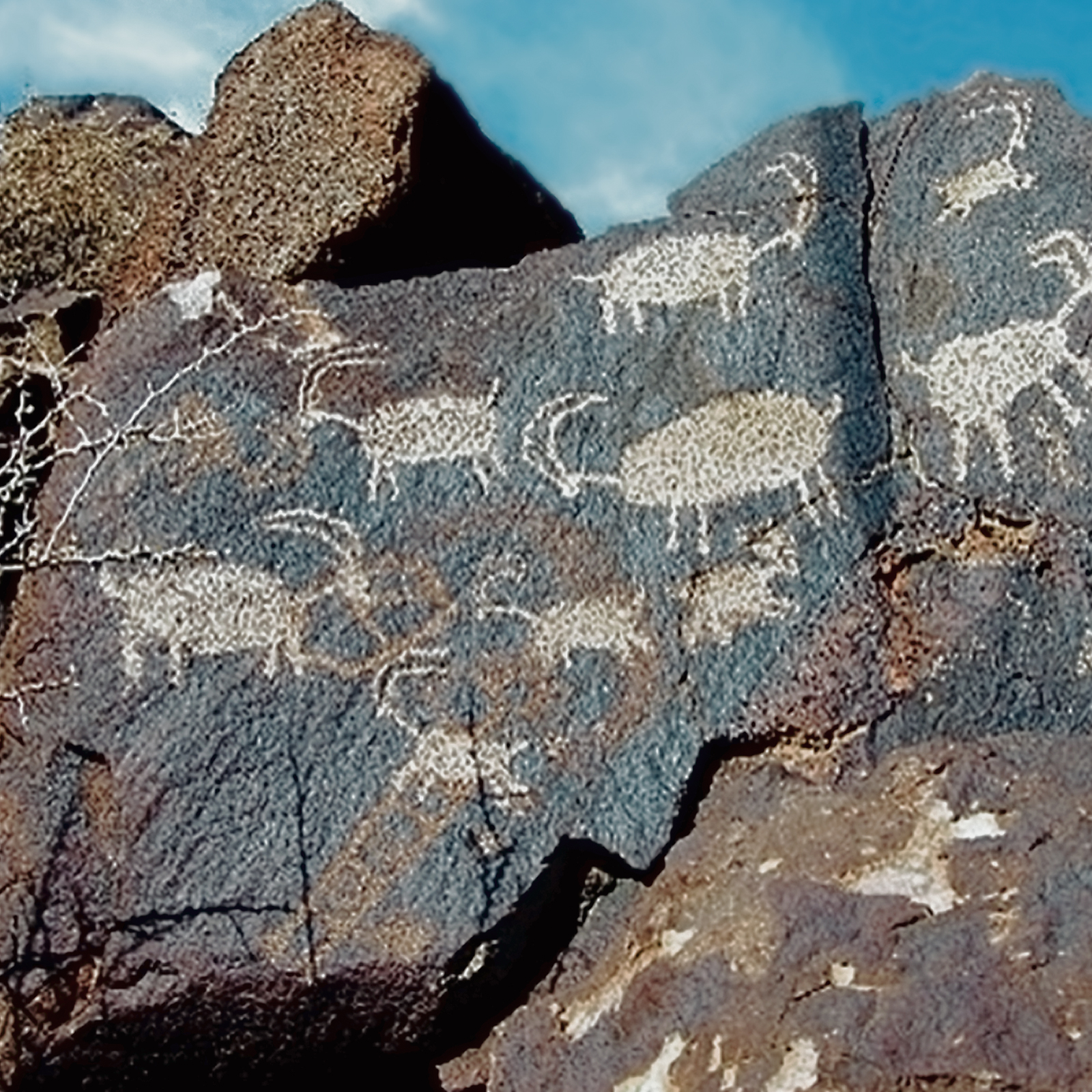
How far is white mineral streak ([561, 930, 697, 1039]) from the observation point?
9.75 ft

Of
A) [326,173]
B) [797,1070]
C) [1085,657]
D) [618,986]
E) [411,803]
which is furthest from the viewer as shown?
[326,173]

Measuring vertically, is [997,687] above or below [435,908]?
above

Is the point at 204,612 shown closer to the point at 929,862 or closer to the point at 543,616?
the point at 543,616

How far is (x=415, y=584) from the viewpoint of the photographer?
3.58 metres

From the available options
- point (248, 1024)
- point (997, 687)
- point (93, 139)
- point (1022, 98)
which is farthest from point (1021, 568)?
point (93, 139)

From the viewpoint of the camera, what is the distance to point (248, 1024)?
11.0 ft

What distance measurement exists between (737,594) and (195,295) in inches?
43.0

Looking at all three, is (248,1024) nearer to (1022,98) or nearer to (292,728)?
(292,728)

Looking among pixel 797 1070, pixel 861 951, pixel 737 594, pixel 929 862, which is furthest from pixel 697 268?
pixel 797 1070

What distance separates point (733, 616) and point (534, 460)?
1.37ft

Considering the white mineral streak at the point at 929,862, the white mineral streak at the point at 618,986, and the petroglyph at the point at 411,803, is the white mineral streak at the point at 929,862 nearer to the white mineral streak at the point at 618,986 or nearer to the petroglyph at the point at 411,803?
the white mineral streak at the point at 618,986

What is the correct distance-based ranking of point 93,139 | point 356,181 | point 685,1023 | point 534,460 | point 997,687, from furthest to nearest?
point 93,139 → point 356,181 → point 534,460 → point 997,687 → point 685,1023

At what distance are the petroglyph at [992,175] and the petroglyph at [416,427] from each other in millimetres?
763

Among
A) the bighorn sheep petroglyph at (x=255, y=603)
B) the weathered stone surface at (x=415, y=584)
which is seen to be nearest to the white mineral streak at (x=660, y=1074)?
the weathered stone surface at (x=415, y=584)
